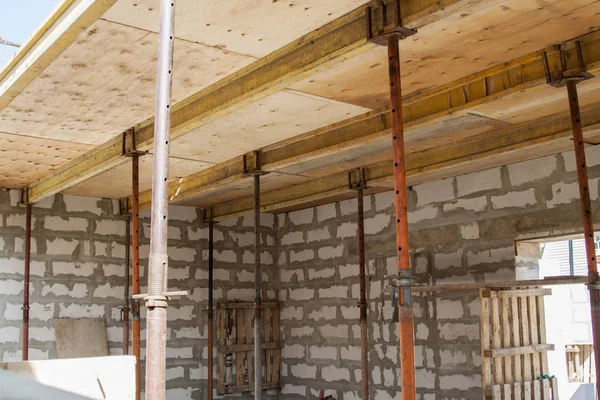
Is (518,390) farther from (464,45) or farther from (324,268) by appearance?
(464,45)

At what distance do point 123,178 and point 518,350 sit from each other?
511 centimetres

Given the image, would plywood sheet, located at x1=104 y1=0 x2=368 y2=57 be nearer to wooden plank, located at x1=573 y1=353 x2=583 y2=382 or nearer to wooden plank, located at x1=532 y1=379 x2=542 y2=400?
wooden plank, located at x1=532 y1=379 x2=542 y2=400

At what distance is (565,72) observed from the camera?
4566 mm

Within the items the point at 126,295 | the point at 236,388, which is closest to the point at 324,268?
the point at 236,388

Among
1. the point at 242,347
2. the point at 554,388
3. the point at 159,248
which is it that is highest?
the point at 159,248

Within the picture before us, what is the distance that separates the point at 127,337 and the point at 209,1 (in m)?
6.32

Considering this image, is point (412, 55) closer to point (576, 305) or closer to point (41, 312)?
point (41, 312)

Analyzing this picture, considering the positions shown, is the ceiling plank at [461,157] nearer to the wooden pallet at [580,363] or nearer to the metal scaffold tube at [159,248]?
the metal scaffold tube at [159,248]

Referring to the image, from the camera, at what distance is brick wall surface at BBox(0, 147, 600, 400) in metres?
7.79

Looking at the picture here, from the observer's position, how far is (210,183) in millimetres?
8266

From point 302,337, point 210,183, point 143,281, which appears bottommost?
point 302,337

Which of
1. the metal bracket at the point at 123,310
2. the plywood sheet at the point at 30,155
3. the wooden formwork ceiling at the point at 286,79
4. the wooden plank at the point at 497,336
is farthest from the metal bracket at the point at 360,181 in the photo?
the metal bracket at the point at 123,310

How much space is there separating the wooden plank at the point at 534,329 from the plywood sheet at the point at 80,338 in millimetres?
5470

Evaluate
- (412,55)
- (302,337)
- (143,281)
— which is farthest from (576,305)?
(412,55)
